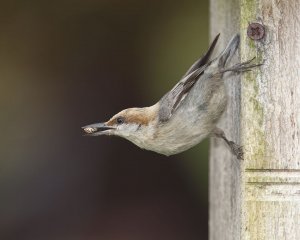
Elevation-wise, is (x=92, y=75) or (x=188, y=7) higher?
(x=188, y=7)

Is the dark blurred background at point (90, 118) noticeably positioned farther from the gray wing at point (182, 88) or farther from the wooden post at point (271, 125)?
the wooden post at point (271, 125)

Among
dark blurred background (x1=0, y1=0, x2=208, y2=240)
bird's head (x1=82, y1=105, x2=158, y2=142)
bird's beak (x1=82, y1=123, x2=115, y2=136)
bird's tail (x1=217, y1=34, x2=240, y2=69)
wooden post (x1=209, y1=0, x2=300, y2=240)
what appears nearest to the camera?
wooden post (x1=209, y1=0, x2=300, y2=240)

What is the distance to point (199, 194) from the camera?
5.82m

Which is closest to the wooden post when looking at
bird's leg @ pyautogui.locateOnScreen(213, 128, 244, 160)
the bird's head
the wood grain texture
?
bird's leg @ pyautogui.locateOnScreen(213, 128, 244, 160)

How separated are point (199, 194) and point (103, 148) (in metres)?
0.94

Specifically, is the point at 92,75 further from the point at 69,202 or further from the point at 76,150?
the point at 69,202

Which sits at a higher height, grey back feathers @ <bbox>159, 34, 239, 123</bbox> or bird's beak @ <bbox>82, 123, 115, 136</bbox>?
grey back feathers @ <bbox>159, 34, 239, 123</bbox>

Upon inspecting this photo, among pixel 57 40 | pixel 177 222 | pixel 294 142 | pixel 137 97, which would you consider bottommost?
pixel 177 222

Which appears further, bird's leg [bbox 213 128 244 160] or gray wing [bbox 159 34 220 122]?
gray wing [bbox 159 34 220 122]

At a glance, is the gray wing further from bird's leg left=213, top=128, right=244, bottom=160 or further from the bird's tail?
bird's leg left=213, top=128, right=244, bottom=160

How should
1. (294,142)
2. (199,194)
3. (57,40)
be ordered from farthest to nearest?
(57,40) → (199,194) → (294,142)

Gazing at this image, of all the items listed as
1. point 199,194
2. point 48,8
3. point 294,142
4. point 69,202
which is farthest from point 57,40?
point 294,142

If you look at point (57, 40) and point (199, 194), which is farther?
point (57, 40)

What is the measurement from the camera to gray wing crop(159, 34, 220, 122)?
408 centimetres
